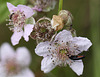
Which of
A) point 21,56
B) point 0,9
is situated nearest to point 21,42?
point 21,56

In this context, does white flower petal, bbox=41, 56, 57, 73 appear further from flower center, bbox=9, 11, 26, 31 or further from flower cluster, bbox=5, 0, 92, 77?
flower center, bbox=9, 11, 26, 31

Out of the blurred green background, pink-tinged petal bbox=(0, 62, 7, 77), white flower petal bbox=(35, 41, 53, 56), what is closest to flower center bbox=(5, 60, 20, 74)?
pink-tinged petal bbox=(0, 62, 7, 77)

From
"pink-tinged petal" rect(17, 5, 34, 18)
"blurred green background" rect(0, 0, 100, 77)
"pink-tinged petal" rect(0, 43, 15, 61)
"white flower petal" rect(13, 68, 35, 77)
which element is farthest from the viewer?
"blurred green background" rect(0, 0, 100, 77)

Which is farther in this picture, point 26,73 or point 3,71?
point 3,71

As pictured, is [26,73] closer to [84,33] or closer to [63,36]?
[63,36]

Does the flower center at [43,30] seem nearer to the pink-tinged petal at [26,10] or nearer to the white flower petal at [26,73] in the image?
the pink-tinged petal at [26,10]

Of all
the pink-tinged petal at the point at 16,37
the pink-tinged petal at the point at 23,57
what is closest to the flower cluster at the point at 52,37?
the pink-tinged petal at the point at 16,37

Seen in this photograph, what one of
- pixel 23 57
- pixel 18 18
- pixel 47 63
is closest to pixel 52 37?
pixel 47 63
